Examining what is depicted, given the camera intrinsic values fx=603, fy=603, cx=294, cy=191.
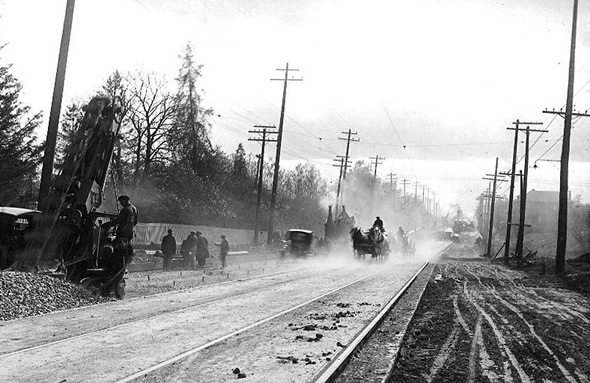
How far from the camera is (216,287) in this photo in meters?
19.8

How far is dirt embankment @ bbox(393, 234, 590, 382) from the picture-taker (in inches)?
355

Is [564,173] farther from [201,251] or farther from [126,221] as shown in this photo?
[126,221]

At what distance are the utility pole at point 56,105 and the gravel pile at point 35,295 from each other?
13.3ft

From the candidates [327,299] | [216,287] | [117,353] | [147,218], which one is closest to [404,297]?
[327,299]

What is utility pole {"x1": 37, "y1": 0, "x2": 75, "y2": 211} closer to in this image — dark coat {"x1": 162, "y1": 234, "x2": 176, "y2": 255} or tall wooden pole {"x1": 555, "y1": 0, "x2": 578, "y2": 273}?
dark coat {"x1": 162, "y1": 234, "x2": 176, "y2": 255}

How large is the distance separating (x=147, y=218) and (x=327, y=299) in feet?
95.5

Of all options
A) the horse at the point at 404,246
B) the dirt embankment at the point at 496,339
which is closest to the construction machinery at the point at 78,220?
the dirt embankment at the point at 496,339

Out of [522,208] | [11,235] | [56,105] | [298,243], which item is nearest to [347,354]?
[11,235]

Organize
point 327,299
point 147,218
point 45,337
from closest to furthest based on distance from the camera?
point 45,337, point 327,299, point 147,218

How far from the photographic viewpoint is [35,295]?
13.0m

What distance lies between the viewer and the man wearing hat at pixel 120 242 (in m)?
15.0

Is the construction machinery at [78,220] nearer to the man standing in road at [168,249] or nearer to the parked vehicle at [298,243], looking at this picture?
the man standing in road at [168,249]

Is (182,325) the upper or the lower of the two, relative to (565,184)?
lower

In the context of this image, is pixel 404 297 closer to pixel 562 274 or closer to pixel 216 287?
pixel 216 287
